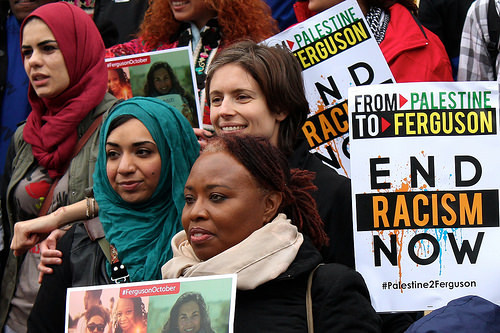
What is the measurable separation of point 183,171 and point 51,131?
112cm

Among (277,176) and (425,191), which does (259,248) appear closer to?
(277,176)

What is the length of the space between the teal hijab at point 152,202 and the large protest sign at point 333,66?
81 centimetres

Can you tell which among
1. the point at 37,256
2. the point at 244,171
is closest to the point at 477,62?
the point at 244,171

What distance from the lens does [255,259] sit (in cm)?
318

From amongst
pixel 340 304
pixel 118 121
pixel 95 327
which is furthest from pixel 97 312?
pixel 118 121

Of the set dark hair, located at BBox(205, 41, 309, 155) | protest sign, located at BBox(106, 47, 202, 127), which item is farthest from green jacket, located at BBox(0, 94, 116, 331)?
dark hair, located at BBox(205, 41, 309, 155)

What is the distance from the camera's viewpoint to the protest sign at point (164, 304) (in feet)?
9.63

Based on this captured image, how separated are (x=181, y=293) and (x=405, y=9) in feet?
9.31

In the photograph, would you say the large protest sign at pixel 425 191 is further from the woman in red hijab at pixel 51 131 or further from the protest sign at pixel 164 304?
the woman in red hijab at pixel 51 131

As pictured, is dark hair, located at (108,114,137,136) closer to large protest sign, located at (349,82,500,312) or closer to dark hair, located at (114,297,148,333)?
large protest sign, located at (349,82,500,312)

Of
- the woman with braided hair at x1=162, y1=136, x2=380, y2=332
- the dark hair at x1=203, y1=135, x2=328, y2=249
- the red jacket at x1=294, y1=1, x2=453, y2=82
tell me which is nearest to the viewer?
the woman with braided hair at x1=162, y1=136, x2=380, y2=332

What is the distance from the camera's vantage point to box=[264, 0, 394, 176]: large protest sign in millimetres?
4676

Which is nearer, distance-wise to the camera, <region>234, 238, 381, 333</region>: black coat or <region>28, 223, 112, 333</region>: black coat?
<region>234, 238, 381, 333</region>: black coat

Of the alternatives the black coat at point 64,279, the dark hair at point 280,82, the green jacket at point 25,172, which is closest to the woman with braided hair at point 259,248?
Answer: the black coat at point 64,279
